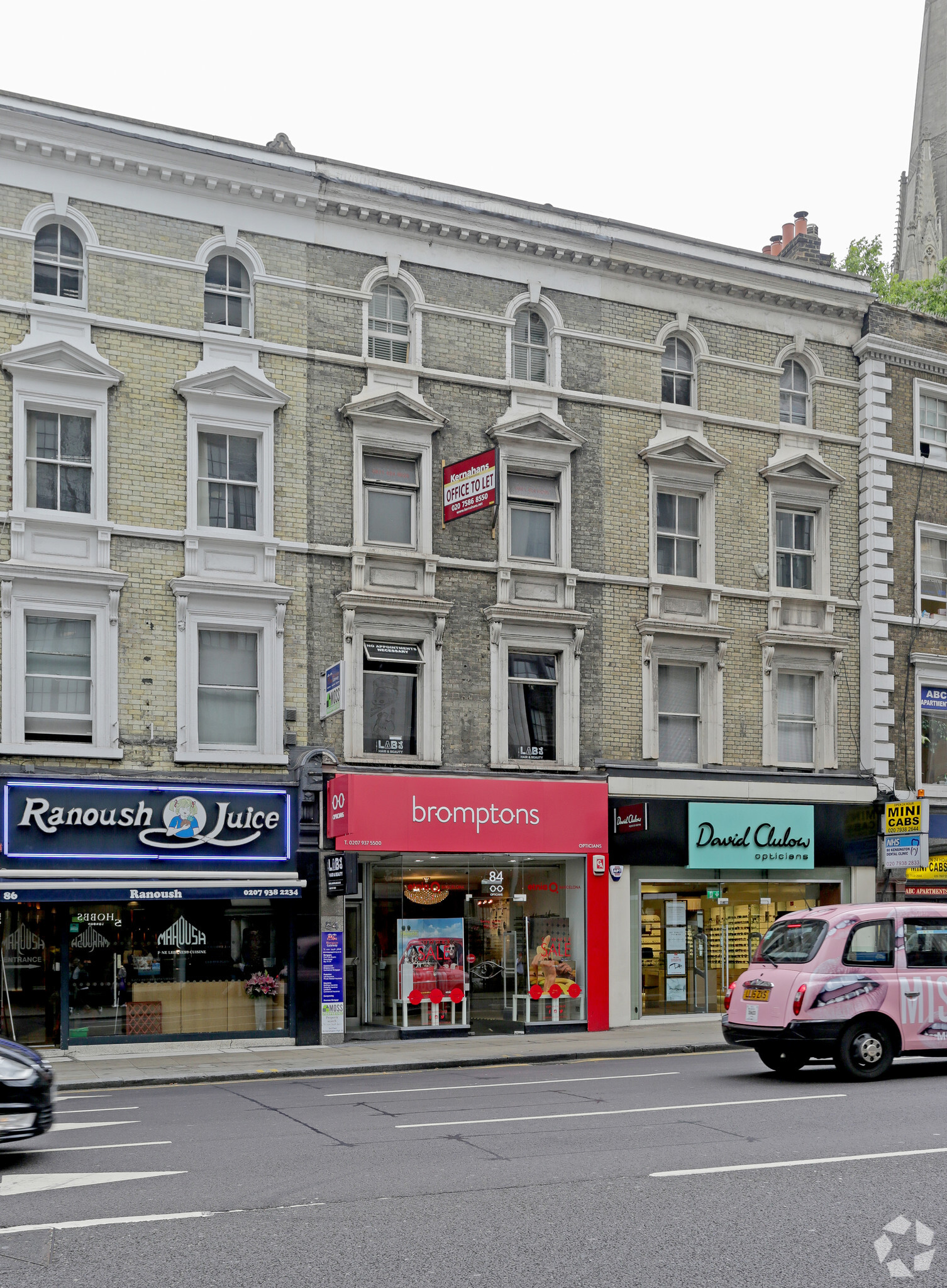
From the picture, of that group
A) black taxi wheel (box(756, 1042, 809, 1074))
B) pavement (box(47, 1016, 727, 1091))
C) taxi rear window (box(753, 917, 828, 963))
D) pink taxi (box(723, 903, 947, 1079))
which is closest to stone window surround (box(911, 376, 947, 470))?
pavement (box(47, 1016, 727, 1091))

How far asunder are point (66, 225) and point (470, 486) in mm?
7311

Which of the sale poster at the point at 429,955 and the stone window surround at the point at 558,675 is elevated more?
the stone window surround at the point at 558,675

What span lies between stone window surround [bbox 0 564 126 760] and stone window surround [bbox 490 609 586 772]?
20.5 feet

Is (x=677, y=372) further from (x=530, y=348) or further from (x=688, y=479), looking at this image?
(x=530, y=348)

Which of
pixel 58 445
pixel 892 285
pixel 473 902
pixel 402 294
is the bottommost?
pixel 473 902

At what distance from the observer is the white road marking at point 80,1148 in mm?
11383

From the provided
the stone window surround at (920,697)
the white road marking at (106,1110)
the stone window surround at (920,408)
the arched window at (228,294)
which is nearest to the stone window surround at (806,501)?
the stone window surround at (920,408)

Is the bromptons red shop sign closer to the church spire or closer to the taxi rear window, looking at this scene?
the taxi rear window

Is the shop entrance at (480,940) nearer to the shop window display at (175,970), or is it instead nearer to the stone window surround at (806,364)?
the shop window display at (175,970)

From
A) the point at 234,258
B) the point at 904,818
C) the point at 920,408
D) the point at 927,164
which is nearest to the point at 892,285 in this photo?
the point at 920,408

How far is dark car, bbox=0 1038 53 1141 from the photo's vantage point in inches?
419

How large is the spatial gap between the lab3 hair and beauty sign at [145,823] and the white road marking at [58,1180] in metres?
9.94

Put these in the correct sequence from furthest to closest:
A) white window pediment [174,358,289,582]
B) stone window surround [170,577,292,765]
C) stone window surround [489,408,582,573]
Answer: stone window surround [489,408,582,573] < white window pediment [174,358,289,582] < stone window surround [170,577,292,765]

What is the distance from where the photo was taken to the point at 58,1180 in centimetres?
1005
